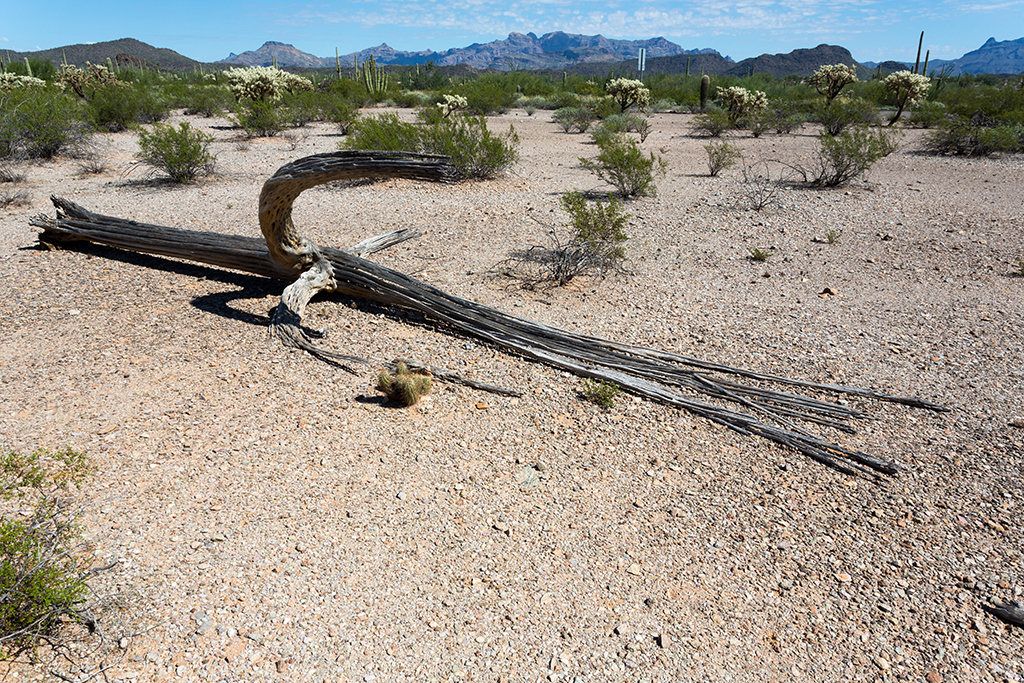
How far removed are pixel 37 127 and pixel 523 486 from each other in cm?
1392

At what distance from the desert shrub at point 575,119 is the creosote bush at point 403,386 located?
16.7 metres

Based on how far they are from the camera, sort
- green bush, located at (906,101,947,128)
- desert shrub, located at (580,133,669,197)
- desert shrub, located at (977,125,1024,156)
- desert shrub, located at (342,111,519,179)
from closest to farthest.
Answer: desert shrub, located at (580,133,669,197), desert shrub, located at (342,111,519,179), desert shrub, located at (977,125,1024,156), green bush, located at (906,101,947,128)

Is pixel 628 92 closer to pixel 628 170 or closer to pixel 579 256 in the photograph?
pixel 628 170

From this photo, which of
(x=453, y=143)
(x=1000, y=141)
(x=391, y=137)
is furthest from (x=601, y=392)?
(x=1000, y=141)

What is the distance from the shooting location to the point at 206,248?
6512 millimetres

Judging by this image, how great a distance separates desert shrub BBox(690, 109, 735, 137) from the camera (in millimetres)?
18625

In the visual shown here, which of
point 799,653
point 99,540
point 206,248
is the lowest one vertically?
point 799,653

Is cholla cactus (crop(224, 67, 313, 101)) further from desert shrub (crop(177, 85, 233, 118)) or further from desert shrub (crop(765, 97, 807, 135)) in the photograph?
desert shrub (crop(765, 97, 807, 135))

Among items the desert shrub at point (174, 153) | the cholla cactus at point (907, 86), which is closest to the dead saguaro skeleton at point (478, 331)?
the desert shrub at point (174, 153)

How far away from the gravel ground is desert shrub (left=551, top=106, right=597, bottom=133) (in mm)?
13613

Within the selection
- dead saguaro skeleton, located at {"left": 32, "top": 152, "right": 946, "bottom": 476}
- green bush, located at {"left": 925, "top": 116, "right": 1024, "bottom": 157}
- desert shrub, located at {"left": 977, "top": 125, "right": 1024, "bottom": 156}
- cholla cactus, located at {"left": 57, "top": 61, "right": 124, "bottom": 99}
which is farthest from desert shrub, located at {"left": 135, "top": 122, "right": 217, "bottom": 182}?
desert shrub, located at {"left": 977, "top": 125, "right": 1024, "bottom": 156}

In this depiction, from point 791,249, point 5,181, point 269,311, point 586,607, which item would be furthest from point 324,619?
point 5,181

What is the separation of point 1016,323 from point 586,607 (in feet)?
17.7

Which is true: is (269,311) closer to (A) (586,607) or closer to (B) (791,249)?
(A) (586,607)
